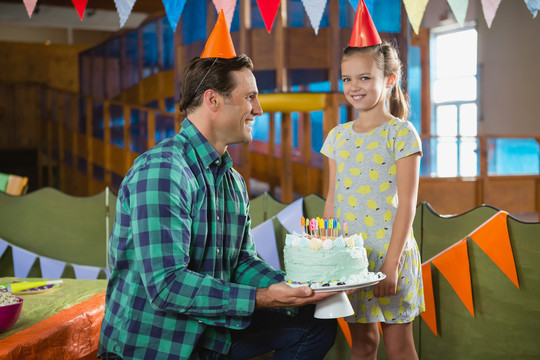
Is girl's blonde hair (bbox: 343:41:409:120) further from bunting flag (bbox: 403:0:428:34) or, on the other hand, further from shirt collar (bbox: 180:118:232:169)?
bunting flag (bbox: 403:0:428:34)

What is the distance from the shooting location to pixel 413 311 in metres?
2.14

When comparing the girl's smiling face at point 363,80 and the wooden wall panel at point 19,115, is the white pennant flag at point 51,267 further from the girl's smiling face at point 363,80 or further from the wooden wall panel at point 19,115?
the wooden wall panel at point 19,115

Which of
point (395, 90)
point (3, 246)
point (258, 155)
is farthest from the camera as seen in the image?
point (258, 155)

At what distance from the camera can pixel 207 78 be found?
1757 millimetres

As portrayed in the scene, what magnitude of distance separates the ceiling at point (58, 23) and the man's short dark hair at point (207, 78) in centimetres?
1000

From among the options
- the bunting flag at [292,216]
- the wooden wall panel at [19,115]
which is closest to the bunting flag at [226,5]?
the bunting flag at [292,216]

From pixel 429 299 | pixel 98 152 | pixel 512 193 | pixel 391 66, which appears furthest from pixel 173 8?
pixel 98 152

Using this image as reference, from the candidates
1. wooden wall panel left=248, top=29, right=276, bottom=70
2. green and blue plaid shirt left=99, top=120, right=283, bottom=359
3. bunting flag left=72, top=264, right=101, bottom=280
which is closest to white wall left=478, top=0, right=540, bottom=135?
wooden wall panel left=248, top=29, right=276, bottom=70

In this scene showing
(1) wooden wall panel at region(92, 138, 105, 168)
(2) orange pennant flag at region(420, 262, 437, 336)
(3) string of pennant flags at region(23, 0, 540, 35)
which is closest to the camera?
(2) orange pennant flag at region(420, 262, 437, 336)

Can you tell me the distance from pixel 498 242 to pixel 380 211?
864 mm

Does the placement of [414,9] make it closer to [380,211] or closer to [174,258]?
[380,211]

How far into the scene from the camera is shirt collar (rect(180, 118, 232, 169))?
67.4 inches

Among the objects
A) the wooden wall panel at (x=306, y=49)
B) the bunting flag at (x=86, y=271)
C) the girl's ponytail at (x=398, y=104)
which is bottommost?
the bunting flag at (x=86, y=271)

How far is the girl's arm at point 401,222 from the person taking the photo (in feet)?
6.61
